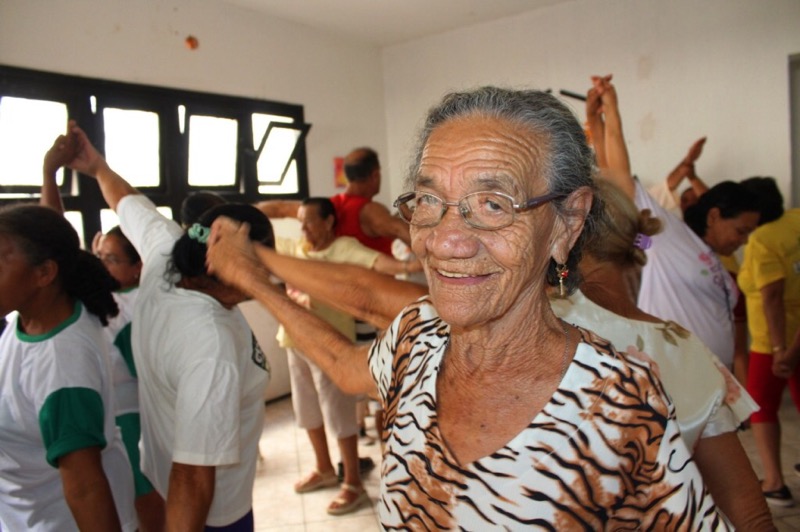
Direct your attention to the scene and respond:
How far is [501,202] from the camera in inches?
32.2

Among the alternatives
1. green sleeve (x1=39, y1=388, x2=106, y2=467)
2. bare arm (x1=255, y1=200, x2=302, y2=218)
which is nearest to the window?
bare arm (x1=255, y1=200, x2=302, y2=218)

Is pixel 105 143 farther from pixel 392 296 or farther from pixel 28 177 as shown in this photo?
pixel 392 296

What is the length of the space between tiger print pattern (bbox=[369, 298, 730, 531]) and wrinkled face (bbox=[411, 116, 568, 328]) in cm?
16

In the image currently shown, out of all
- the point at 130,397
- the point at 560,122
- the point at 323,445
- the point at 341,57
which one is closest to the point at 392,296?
the point at 560,122

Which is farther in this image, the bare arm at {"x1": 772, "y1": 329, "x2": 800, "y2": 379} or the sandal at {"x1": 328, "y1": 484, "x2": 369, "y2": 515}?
the sandal at {"x1": 328, "y1": 484, "x2": 369, "y2": 515}

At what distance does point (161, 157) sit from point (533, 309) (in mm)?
4200

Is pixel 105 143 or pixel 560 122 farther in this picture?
pixel 105 143

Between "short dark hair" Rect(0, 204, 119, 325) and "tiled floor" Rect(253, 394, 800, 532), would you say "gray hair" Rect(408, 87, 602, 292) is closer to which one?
"short dark hair" Rect(0, 204, 119, 325)

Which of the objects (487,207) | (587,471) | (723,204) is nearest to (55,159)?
(487,207)

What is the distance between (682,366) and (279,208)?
2.81m

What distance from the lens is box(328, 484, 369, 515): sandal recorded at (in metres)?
3.13

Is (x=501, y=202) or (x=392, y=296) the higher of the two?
(x=501, y=202)

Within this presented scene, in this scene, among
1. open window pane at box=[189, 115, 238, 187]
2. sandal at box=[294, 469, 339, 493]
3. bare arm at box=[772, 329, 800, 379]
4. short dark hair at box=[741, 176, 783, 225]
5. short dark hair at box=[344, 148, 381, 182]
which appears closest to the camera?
bare arm at box=[772, 329, 800, 379]

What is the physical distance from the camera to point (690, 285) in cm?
237
